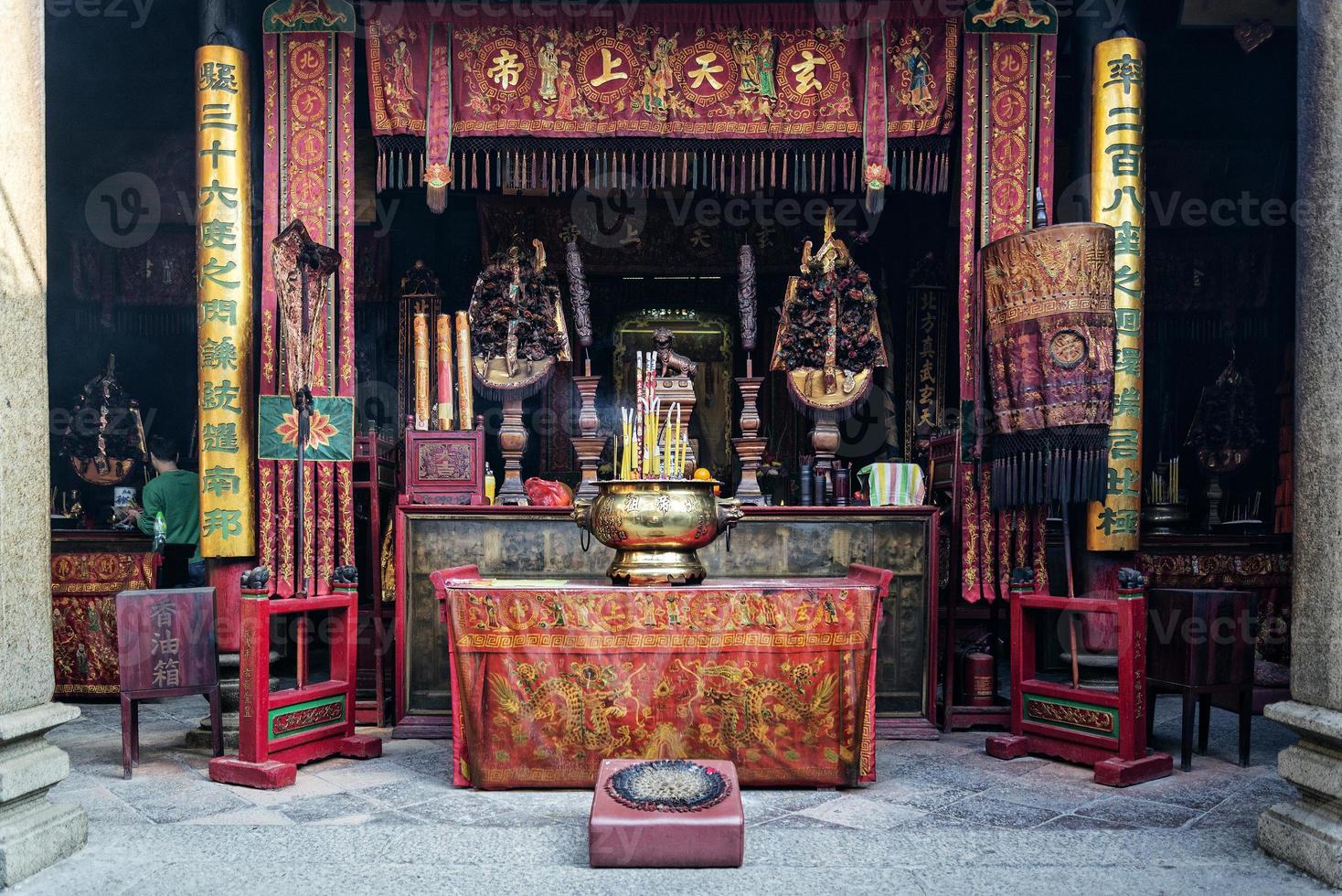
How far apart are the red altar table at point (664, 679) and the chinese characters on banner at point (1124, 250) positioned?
1.91 meters

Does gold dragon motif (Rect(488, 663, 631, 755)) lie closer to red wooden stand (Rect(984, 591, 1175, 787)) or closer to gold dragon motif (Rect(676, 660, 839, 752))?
gold dragon motif (Rect(676, 660, 839, 752))

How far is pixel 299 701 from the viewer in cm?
418

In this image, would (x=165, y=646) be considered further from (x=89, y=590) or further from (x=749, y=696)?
(x=749, y=696)

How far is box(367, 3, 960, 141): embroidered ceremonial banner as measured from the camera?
17.7ft

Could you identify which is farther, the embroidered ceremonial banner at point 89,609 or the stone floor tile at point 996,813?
the embroidered ceremonial banner at point 89,609

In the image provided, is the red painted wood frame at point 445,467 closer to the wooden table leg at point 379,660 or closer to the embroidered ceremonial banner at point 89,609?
the wooden table leg at point 379,660

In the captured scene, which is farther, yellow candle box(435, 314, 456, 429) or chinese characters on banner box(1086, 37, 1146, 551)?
yellow candle box(435, 314, 456, 429)

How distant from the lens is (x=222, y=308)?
5.07 m

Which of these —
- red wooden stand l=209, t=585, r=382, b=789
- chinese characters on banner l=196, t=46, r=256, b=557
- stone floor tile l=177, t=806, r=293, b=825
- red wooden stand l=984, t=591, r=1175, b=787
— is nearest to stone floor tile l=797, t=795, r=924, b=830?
red wooden stand l=984, t=591, r=1175, b=787

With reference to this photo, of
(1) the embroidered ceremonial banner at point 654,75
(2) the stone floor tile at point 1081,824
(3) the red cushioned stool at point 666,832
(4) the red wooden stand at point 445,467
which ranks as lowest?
(2) the stone floor tile at point 1081,824

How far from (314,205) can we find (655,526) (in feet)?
8.73

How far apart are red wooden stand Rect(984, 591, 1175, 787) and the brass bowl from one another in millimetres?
1524

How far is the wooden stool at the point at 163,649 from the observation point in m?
4.20

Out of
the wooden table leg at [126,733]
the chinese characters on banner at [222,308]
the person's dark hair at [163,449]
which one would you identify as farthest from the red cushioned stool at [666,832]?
the person's dark hair at [163,449]
